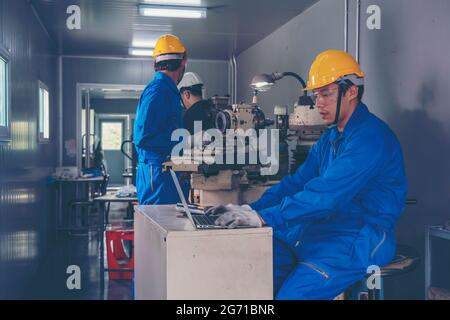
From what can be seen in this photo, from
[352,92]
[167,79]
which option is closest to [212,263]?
[352,92]

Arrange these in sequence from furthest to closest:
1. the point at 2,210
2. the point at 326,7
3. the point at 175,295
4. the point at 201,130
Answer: the point at 326,7 < the point at 201,130 < the point at 2,210 < the point at 175,295

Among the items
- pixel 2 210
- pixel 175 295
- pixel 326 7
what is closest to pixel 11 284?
pixel 2 210

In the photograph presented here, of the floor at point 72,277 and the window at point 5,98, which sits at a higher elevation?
the window at point 5,98

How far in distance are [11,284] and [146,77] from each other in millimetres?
4845

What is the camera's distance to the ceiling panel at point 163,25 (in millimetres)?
4824

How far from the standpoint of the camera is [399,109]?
3.28m

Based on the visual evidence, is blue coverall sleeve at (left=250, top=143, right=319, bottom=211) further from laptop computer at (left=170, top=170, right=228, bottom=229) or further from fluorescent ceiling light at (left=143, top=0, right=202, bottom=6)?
fluorescent ceiling light at (left=143, top=0, right=202, bottom=6)

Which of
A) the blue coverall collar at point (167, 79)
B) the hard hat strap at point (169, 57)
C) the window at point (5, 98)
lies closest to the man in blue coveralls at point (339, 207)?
the blue coverall collar at point (167, 79)

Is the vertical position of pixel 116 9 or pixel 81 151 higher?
pixel 116 9

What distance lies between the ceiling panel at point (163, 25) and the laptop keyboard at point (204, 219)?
3.11 m

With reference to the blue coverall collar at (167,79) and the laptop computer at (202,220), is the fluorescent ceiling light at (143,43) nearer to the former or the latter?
the blue coverall collar at (167,79)

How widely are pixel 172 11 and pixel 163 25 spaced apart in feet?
2.34
